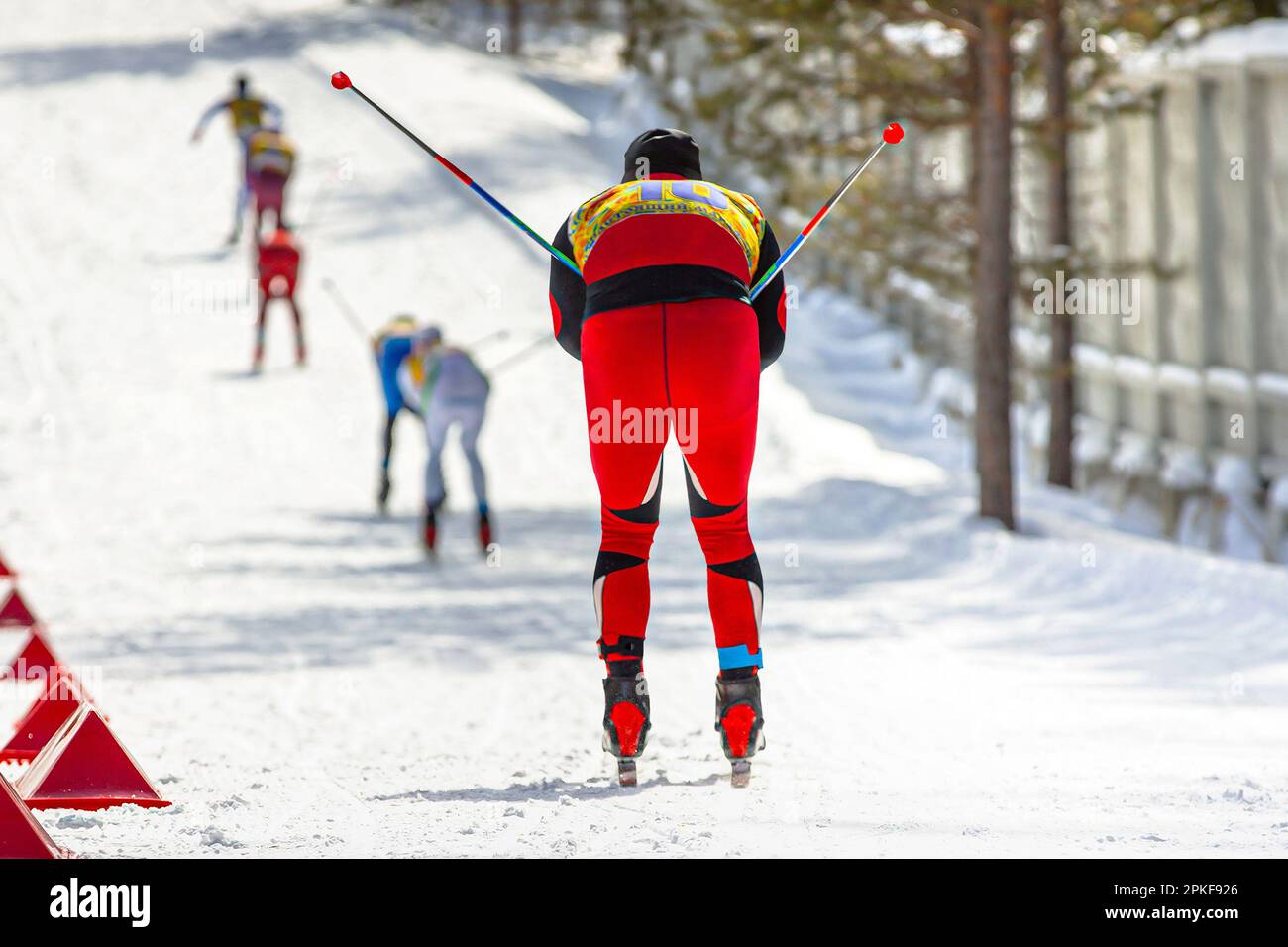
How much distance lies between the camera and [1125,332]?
18812mm

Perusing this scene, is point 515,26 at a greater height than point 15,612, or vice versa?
point 515,26

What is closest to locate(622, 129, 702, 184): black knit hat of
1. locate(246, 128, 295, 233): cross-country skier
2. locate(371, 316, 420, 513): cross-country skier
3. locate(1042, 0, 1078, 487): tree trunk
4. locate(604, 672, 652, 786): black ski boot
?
locate(604, 672, 652, 786): black ski boot

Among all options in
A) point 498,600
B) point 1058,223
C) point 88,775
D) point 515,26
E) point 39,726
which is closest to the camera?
point 88,775

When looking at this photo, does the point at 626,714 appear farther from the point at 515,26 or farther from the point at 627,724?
the point at 515,26

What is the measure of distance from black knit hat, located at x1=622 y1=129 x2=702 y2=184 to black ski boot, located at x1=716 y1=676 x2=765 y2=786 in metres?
1.52

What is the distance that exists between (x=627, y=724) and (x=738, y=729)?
0.32m

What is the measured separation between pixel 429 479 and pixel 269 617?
209cm

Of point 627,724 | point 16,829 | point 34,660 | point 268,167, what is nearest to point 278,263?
point 268,167

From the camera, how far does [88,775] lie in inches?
206

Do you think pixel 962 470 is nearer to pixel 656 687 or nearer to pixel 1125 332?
pixel 1125 332

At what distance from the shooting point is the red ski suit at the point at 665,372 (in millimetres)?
5395

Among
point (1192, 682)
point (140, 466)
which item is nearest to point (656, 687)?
point (1192, 682)

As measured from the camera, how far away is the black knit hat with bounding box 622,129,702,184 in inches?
230

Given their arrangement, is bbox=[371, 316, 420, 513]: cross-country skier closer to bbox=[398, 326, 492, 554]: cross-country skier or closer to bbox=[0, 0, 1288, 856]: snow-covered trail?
bbox=[0, 0, 1288, 856]: snow-covered trail
